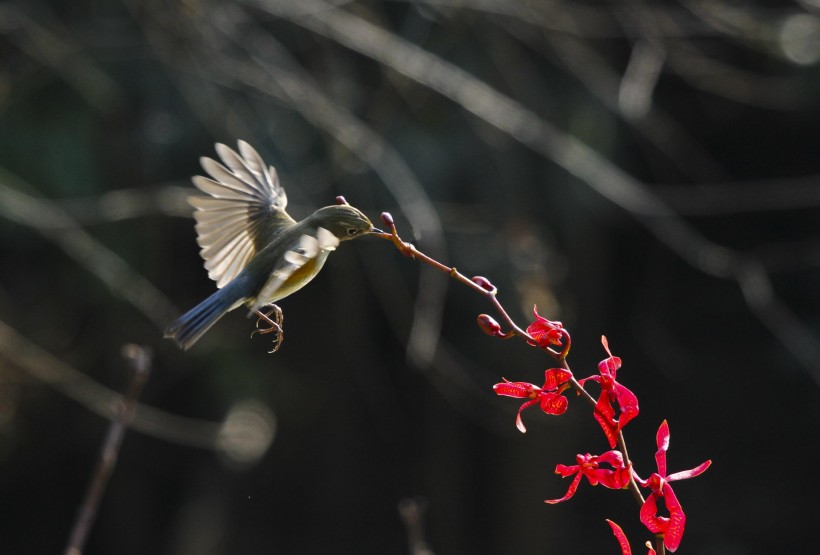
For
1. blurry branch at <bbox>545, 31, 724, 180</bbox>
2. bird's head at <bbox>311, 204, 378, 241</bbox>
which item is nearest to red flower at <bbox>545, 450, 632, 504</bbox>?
bird's head at <bbox>311, 204, 378, 241</bbox>

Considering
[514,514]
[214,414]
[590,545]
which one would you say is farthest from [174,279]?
[590,545]

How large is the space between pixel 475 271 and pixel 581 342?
1.01 meters

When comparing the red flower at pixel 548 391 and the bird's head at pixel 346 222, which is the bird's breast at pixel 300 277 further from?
the red flower at pixel 548 391

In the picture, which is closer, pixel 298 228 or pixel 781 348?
pixel 298 228

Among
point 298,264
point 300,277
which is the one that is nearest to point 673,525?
point 298,264

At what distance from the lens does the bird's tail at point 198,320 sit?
1370 mm

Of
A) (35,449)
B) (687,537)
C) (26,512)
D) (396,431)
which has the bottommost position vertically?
(26,512)

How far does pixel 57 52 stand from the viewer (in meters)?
3.14

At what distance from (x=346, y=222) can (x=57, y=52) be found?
207 centimetres

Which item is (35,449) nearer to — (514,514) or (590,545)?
(514,514)

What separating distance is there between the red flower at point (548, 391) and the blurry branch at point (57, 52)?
97.4 inches

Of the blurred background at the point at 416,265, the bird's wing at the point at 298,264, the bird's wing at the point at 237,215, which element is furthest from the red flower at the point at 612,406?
the blurred background at the point at 416,265

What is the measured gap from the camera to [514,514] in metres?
5.33

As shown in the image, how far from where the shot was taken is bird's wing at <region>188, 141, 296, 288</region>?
5.85 ft
